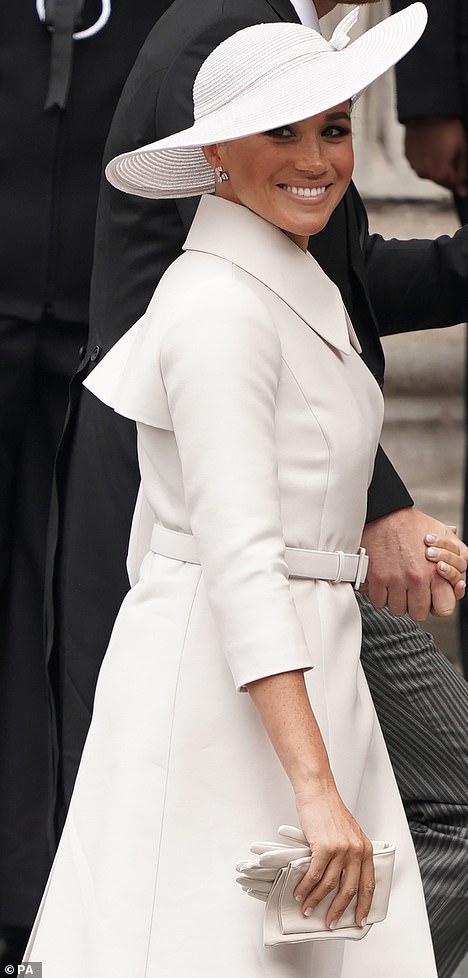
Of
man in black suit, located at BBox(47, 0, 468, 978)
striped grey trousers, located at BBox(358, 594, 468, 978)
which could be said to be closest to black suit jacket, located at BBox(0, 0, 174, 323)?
man in black suit, located at BBox(47, 0, 468, 978)

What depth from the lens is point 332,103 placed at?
8.17 feet

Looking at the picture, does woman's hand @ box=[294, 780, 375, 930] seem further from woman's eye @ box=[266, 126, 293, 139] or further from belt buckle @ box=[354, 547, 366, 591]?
woman's eye @ box=[266, 126, 293, 139]

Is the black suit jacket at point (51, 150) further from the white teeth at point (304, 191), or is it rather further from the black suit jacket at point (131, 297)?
the white teeth at point (304, 191)

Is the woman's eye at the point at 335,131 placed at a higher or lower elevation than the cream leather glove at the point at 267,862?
higher

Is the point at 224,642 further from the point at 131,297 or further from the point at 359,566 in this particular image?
the point at 131,297

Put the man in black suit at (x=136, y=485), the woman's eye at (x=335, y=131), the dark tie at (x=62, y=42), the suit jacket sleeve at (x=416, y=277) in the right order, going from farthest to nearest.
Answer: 1. the dark tie at (x=62, y=42)
2. the suit jacket sleeve at (x=416, y=277)
3. the man in black suit at (x=136, y=485)
4. the woman's eye at (x=335, y=131)

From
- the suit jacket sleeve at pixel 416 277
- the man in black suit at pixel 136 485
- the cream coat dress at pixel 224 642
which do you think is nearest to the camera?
the cream coat dress at pixel 224 642

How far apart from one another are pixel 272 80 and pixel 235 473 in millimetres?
505

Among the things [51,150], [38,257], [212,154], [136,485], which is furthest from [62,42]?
[212,154]

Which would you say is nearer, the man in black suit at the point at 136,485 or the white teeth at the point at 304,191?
the white teeth at the point at 304,191

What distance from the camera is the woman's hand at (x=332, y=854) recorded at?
7.55 ft

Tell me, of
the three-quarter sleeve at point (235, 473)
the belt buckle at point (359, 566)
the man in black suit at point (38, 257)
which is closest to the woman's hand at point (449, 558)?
the belt buckle at point (359, 566)

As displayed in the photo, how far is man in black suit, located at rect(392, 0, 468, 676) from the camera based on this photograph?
15.3 ft

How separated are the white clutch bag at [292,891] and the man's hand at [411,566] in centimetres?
51
